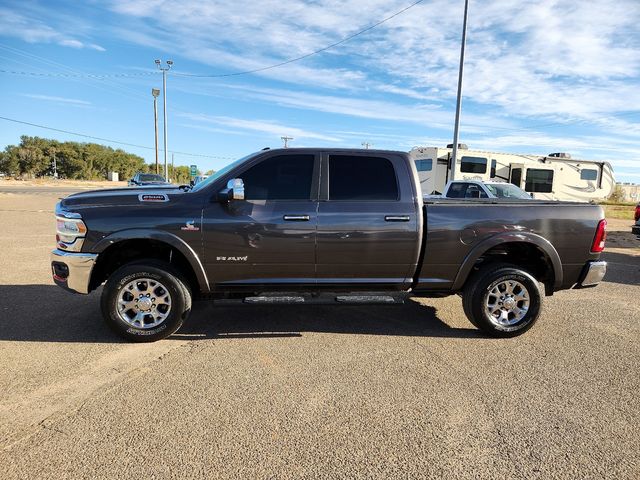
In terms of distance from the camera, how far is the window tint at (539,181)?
19.3 m

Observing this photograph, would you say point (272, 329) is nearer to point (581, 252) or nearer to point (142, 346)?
point (142, 346)

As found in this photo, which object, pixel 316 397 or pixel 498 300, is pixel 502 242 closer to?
pixel 498 300

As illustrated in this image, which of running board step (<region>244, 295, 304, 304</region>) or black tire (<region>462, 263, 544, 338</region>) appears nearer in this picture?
running board step (<region>244, 295, 304, 304</region>)

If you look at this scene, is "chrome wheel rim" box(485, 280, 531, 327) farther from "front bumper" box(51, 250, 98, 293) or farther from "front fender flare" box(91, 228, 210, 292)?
"front bumper" box(51, 250, 98, 293)

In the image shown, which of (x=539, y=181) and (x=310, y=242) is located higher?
(x=539, y=181)

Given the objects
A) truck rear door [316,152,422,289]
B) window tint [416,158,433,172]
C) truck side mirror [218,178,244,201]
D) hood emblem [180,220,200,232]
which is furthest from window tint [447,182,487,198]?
hood emblem [180,220,200,232]

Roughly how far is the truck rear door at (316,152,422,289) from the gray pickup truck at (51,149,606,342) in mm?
12

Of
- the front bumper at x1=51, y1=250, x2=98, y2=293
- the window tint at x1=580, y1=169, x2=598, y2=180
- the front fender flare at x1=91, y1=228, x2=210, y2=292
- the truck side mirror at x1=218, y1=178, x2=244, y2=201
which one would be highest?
the window tint at x1=580, y1=169, x2=598, y2=180

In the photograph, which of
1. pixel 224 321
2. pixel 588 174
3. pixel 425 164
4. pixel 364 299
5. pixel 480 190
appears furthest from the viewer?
pixel 588 174

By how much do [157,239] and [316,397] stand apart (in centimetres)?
220

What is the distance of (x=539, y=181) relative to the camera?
1947 cm

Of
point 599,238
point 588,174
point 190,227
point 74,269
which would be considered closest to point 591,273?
point 599,238

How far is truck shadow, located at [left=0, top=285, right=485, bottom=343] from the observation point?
14.7 feet

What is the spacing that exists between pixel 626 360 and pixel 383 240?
2.58m
